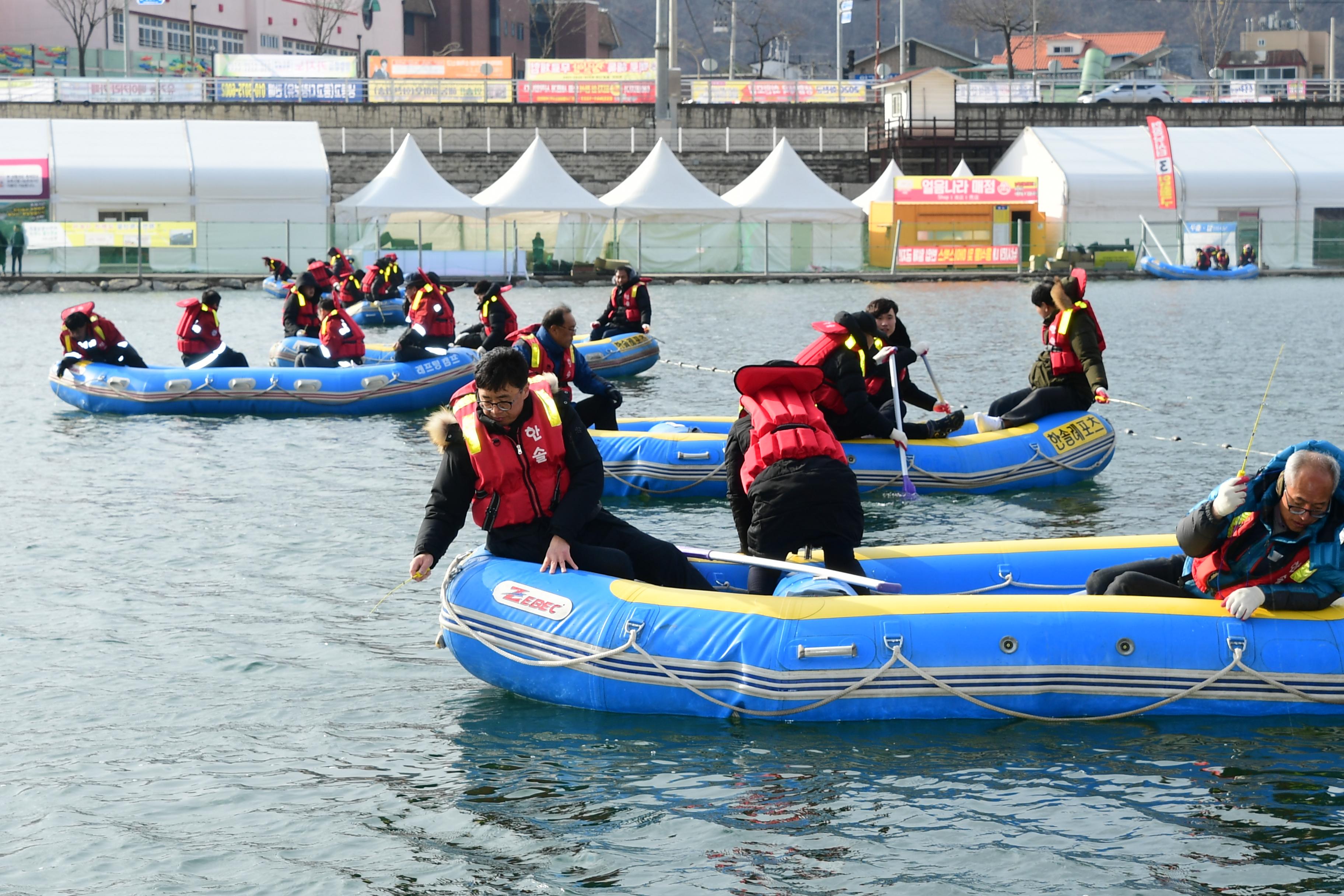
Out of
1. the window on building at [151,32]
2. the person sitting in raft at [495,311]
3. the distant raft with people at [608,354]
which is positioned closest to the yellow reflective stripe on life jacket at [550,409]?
the person sitting in raft at [495,311]

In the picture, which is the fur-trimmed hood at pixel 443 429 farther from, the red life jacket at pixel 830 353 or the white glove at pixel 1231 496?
the white glove at pixel 1231 496

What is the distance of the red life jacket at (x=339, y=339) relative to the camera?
18.7 meters

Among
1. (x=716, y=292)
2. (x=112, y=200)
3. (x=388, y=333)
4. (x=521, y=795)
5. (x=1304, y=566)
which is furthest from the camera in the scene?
(x=112, y=200)

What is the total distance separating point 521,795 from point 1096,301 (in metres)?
30.0

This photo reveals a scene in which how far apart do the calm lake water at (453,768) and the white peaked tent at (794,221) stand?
31.8 meters

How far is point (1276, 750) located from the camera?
6.54 metres

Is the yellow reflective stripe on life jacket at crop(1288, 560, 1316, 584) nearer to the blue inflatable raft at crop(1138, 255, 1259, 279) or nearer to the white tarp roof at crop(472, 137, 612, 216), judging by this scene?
the white tarp roof at crop(472, 137, 612, 216)

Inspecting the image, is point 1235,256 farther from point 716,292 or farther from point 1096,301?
point 716,292

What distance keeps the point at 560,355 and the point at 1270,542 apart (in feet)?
22.4

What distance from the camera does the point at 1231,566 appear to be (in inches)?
265

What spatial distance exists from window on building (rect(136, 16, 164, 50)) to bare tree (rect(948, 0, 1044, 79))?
40017 millimetres

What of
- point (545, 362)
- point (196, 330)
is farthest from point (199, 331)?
point (545, 362)

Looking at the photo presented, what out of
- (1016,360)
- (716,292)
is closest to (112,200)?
(716,292)

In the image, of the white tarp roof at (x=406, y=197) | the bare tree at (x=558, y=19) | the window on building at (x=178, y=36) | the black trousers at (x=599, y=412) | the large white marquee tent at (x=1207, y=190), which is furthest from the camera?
the bare tree at (x=558, y=19)
